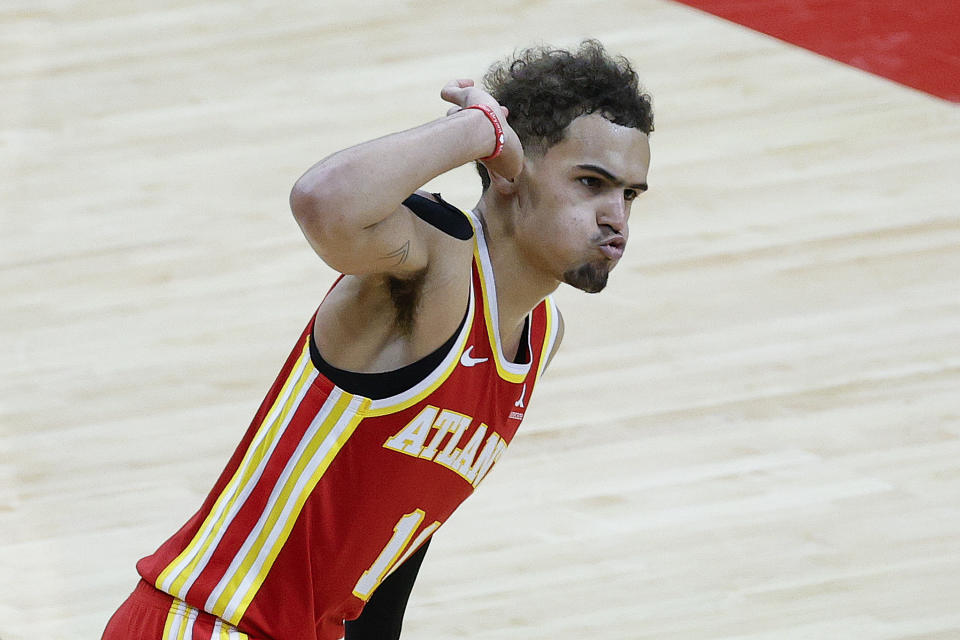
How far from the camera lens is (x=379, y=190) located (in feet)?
5.56

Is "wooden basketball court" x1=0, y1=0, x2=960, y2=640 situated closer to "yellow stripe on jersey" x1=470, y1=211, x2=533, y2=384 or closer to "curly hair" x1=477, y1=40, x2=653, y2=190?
"yellow stripe on jersey" x1=470, y1=211, x2=533, y2=384

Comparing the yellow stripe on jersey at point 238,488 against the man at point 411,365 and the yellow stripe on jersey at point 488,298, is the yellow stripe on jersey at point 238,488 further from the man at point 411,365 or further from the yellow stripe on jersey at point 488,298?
the yellow stripe on jersey at point 488,298

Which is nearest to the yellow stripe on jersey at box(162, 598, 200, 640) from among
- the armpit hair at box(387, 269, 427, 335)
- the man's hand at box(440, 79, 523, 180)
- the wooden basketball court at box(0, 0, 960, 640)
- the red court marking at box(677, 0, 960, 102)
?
the armpit hair at box(387, 269, 427, 335)

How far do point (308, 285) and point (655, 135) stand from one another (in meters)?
1.33

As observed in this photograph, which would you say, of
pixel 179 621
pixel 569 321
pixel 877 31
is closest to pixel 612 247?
pixel 179 621

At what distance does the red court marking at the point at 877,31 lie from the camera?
5.09 meters

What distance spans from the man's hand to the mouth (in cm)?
17

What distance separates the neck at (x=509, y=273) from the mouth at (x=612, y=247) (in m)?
0.09

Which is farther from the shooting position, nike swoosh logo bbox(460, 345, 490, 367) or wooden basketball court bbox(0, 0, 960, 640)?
wooden basketball court bbox(0, 0, 960, 640)

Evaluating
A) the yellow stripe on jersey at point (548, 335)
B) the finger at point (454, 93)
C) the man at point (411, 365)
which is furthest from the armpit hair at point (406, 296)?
the yellow stripe on jersey at point (548, 335)

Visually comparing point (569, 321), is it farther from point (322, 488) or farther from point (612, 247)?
point (322, 488)

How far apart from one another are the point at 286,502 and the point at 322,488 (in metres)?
0.05

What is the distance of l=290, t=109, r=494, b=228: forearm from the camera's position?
66.3 inches

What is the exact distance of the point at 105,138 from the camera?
200 inches
